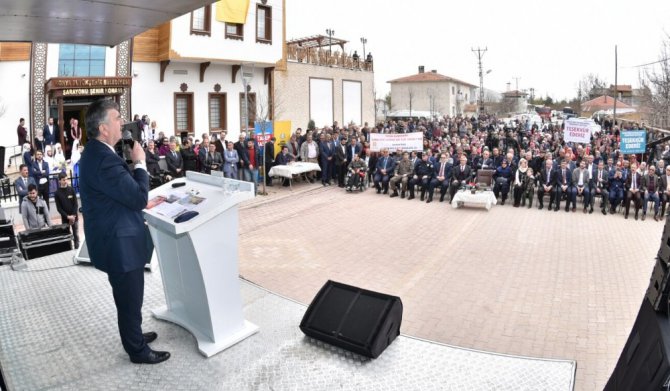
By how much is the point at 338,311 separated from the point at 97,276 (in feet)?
10.3

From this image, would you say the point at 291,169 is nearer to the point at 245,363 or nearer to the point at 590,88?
the point at 245,363

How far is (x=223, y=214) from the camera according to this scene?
391cm

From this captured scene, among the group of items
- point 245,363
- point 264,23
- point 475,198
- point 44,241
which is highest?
point 264,23

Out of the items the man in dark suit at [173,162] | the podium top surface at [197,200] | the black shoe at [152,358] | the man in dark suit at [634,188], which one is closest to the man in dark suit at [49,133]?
the man in dark suit at [173,162]

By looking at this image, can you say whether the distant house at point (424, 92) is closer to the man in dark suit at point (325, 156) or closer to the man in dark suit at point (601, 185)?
the man in dark suit at point (325, 156)

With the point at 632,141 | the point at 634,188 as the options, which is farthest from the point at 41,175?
the point at 632,141

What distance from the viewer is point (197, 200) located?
13.2ft

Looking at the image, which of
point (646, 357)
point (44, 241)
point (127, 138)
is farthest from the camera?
point (44, 241)

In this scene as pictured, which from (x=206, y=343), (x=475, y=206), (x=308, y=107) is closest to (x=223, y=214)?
(x=206, y=343)

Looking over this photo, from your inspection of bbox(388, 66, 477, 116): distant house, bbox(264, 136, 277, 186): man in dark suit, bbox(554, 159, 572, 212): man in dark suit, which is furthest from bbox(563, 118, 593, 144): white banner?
bbox(388, 66, 477, 116): distant house

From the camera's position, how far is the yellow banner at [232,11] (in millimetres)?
19656

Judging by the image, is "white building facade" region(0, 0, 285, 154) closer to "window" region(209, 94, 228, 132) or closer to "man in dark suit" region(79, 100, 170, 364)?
"window" region(209, 94, 228, 132)

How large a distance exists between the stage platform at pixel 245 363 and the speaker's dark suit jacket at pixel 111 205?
85 cm

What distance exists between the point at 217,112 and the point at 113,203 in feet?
65.0
